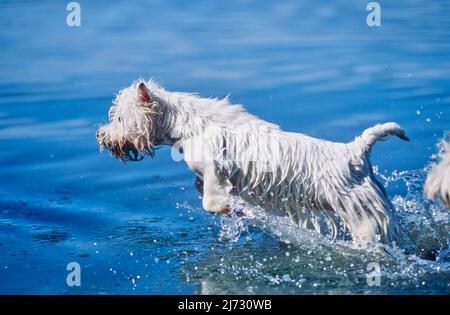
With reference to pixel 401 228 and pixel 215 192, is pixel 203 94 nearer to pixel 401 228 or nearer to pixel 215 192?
pixel 215 192

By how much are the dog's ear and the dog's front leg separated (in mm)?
680

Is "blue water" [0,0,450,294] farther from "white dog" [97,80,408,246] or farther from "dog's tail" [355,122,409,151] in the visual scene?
"dog's tail" [355,122,409,151]

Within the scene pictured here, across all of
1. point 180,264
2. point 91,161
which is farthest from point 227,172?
point 91,161

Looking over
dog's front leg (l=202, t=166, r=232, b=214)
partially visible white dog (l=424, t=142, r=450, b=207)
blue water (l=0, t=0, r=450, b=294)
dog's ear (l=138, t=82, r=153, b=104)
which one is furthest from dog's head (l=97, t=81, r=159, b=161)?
partially visible white dog (l=424, t=142, r=450, b=207)

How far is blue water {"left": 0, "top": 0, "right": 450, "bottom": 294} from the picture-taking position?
21.1 ft

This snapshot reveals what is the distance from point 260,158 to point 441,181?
4.94 ft

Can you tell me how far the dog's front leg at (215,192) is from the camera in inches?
251

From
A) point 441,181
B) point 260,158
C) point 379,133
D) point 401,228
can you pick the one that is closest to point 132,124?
point 260,158

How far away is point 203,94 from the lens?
10.7 m

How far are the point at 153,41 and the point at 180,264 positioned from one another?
735 centimetres

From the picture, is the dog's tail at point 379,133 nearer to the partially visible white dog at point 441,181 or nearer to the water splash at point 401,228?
the water splash at point 401,228

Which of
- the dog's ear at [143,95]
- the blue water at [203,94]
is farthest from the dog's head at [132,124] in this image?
the blue water at [203,94]

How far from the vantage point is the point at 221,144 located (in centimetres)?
641

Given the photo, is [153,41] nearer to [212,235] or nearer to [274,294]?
[212,235]
